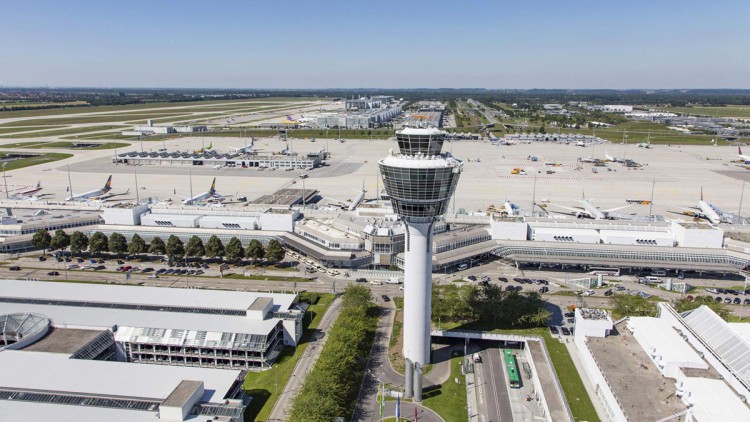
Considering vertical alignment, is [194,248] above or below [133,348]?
above

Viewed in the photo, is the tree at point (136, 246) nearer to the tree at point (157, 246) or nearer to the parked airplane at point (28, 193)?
the tree at point (157, 246)

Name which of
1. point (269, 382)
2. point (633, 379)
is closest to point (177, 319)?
point (269, 382)

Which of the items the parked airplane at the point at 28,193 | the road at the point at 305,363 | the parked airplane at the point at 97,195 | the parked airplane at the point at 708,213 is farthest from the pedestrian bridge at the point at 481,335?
the parked airplane at the point at 28,193

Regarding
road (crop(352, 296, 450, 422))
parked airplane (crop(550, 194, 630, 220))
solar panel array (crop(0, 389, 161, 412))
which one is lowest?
road (crop(352, 296, 450, 422))

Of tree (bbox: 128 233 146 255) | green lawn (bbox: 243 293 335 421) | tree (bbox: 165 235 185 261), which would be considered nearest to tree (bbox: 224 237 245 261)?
tree (bbox: 165 235 185 261)

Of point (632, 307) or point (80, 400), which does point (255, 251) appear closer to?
point (80, 400)

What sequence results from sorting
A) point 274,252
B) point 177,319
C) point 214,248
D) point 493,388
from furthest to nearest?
point 214,248 < point 274,252 < point 177,319 < point 493,388

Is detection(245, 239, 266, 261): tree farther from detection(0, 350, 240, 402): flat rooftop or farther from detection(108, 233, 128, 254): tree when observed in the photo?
detection(0, 350, 240, 402): flat rooftop
